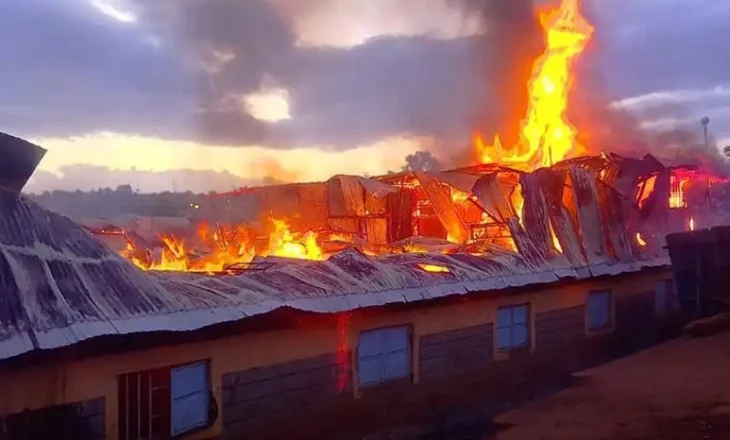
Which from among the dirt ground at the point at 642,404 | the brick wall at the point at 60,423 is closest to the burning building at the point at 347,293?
the brick wall at the point at 60,423

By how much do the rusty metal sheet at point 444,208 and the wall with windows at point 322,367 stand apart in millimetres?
2481

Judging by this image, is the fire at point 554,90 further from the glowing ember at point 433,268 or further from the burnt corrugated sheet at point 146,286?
the glowing ember at point 433,268

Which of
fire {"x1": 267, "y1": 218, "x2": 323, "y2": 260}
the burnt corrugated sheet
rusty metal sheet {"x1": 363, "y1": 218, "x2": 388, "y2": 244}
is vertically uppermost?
rusty metal sheet {"x1": 363, "y1": 218, "x2": 388, "y2": 244}

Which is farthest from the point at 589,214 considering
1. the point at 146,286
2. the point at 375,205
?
the point at 146,286

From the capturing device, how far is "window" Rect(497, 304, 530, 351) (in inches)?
553

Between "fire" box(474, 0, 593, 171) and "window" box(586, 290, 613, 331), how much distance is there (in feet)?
15.2

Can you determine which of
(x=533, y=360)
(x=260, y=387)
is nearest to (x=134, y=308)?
(x=260, y=387)

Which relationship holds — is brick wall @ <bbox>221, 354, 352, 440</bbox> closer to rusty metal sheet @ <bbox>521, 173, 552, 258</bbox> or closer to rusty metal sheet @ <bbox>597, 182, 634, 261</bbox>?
rusty metal sheet @ <bbox>521, 173, 552, 258</bbox>

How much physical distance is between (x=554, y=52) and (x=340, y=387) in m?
13.4

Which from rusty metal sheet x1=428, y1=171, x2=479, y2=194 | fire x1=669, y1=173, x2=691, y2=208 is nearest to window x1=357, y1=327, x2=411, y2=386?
rusty metal sheet x1=428, y1=171, x2=479, y2=194

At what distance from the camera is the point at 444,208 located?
1672 centimetres

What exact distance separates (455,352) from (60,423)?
7249 mm

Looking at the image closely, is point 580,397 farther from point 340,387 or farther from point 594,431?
point 340,387

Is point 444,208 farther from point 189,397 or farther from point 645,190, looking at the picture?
point 189,397
